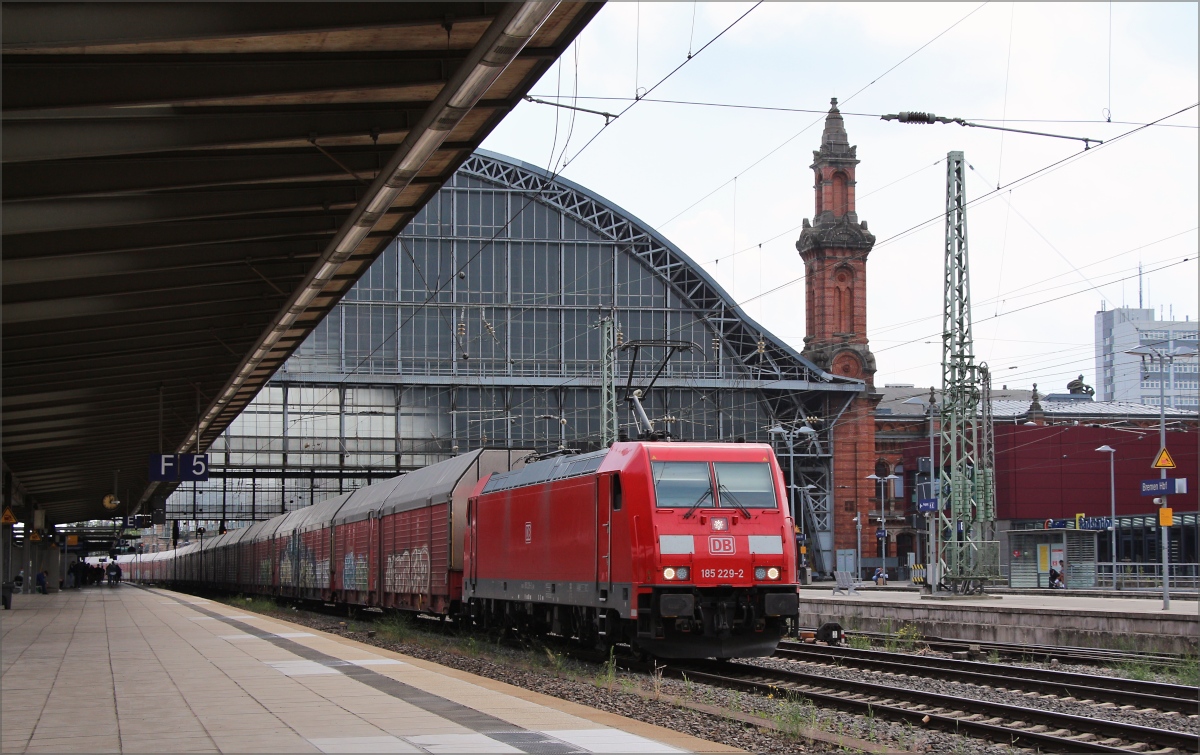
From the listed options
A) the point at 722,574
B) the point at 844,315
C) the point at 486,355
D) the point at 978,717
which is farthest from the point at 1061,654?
the point at 844,315

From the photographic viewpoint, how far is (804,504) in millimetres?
71812

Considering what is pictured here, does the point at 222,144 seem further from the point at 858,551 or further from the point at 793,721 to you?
the point at 858,551

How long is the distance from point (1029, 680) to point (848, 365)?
59.0m

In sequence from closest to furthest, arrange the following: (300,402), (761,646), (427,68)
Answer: (427,68), (761,646), (300,402)

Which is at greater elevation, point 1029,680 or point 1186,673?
point 1029,680

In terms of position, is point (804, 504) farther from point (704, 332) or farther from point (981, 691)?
point (981, 691)

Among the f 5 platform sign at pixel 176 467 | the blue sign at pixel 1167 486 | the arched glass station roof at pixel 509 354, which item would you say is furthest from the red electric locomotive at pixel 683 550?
the arched glass station roof at pixel 509 354

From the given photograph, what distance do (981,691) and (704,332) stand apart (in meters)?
57.1

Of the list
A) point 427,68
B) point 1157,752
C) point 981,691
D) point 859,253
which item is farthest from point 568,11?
point 859,253

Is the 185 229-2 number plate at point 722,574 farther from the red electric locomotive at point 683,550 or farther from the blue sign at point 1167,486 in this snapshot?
the blue sign at point 1167,486

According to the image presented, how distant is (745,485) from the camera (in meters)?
18.1

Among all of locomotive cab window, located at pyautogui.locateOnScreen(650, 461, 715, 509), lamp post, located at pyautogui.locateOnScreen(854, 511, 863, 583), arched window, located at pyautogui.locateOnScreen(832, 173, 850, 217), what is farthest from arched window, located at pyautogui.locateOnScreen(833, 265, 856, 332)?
locomotive cab window, located at pyautogui.locateOnScreen(650, 461, 715, 509)

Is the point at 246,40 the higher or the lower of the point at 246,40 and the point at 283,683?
the higher

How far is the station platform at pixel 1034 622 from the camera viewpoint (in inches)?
890
